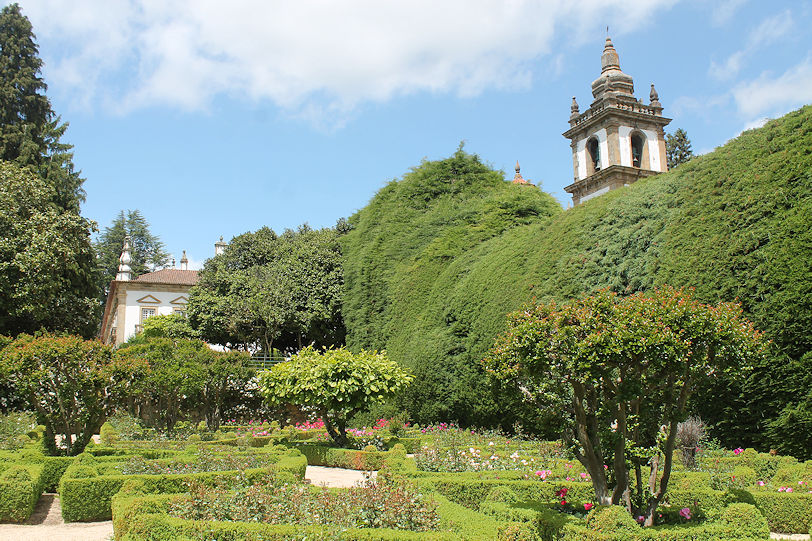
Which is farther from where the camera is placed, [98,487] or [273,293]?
[273,293]

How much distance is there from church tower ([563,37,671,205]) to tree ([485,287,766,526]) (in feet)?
82.5

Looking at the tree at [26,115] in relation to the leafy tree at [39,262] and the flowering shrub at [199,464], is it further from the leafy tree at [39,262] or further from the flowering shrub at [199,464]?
the flowering shrub at [199,464]

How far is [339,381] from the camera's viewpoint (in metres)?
12.5

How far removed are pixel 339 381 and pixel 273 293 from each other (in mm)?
15779

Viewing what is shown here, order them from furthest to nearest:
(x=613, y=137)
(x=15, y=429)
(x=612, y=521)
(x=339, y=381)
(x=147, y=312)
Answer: (x=147, y=312)
(x=613, y=137)
(x=15, y=429)
(x=339, y=381)
(x=612, y=521)

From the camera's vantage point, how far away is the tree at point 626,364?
5.55m

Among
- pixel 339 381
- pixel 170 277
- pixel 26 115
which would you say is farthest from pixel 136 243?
pixel 339 381

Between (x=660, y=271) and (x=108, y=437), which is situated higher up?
(x=660, y=271)

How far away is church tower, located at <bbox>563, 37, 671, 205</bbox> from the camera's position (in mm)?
30672

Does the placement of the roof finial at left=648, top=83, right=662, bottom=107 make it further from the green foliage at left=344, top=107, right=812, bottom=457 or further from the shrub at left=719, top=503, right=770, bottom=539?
the shrub at left=719, top=503, right=770, bottom=539

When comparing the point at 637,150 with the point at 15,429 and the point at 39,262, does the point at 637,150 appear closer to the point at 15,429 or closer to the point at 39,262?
the point at 39,262

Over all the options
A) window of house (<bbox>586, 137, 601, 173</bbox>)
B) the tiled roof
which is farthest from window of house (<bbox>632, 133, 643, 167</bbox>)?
the tiled roof

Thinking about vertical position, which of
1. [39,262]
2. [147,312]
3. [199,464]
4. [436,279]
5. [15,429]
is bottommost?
[199,464]

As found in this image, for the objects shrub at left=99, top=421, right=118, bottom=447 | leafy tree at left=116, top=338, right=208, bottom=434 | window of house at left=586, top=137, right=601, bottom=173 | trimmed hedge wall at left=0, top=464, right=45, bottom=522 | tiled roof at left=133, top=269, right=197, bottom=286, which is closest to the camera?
trimmed hedge wall at left=0, top=464, right=45, bottom=522
